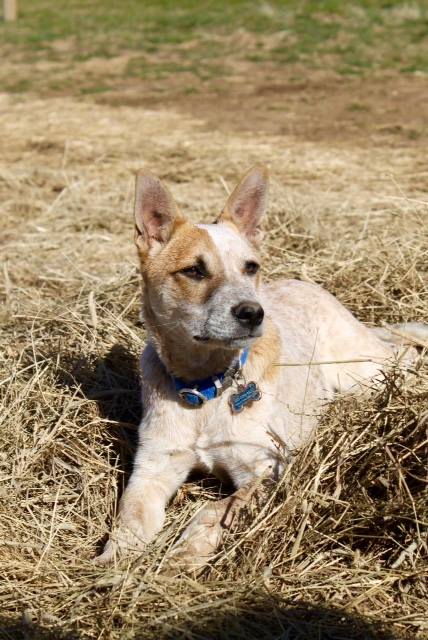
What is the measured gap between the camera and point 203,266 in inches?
190

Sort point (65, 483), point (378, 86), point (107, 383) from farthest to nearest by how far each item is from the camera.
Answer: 1. point (378, 86)
2. point (107, 383)
3. point (65, 483)

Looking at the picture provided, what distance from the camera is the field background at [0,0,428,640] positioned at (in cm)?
391

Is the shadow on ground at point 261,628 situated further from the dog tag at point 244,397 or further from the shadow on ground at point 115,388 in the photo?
the shadow on ground at point 115,388

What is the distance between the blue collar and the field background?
1.87 feet

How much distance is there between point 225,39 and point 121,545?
19.6 m

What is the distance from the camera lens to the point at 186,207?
9219 mm

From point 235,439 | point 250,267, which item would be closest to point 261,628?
point 235,439

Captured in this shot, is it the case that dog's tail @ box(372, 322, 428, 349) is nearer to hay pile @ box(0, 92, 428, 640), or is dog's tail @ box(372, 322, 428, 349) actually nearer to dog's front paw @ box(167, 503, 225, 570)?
hay pile @ box(0, 92, 428, 640)

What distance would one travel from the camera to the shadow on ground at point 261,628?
3637mm

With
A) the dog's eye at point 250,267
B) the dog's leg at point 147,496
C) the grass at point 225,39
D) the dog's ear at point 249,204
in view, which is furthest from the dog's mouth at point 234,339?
the grass at point 225,39

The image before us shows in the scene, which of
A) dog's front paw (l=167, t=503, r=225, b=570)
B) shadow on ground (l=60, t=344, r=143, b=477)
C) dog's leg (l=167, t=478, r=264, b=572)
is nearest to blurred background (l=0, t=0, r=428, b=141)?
shadow on ground (l=60, t=344, r=143, b=477)

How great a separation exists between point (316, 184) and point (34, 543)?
6.54 m

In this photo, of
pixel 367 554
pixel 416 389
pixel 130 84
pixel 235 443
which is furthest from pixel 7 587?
pixel 130 84

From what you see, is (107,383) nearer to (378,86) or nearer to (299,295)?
(299,295)
